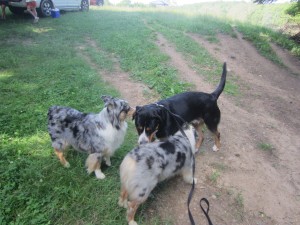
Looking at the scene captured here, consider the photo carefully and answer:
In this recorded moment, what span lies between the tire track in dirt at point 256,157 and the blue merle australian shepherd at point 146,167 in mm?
603

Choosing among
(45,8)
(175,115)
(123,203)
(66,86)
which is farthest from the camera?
(45,8)

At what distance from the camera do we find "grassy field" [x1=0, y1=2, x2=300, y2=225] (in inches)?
153

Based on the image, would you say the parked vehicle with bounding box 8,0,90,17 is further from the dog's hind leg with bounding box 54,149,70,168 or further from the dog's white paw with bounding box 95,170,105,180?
the dog's white paw with bounding box 95,170,105,180

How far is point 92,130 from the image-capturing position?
4.36 m

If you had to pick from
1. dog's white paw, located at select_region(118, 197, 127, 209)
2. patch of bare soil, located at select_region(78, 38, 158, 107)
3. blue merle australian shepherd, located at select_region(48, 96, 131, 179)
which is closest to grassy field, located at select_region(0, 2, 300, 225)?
dog's white paw, located at select_region(118, 197, 127, 209)

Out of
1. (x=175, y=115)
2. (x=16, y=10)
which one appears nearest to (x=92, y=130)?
(x=175, y=115)

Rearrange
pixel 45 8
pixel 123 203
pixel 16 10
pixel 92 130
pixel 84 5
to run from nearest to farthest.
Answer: pixel 123 203, pixel 92 130, pixel 16 10, pixel 45 8, pixel 84 5

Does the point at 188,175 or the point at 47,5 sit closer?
the point at 188,175

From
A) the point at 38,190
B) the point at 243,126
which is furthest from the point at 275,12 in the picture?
the point at 38,190

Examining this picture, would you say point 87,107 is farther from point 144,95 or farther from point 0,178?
point 0,178

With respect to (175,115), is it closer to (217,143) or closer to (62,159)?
(217,143)

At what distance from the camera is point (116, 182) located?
436 centimetres

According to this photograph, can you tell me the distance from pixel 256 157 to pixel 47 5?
15.5 metres

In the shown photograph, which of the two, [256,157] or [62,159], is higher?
[62,159]
